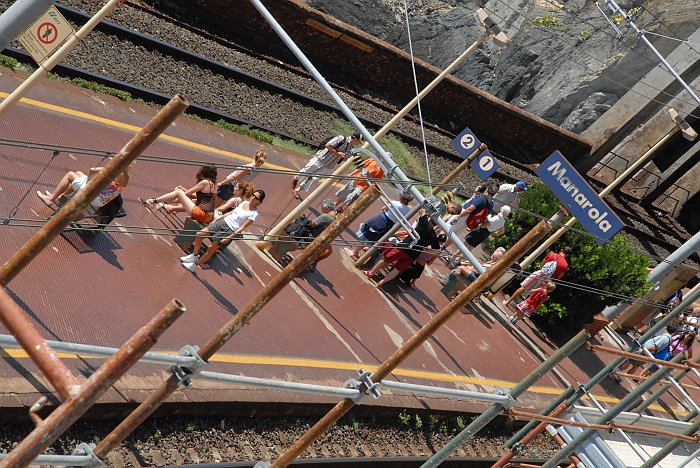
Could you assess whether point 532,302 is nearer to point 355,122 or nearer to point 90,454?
point 355,122

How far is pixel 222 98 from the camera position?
66.6 ft

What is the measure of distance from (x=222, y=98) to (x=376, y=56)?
6.51 metres

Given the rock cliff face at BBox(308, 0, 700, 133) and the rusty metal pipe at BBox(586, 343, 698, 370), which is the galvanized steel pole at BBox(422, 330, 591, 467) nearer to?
the rusty metal pipe at BBox(586, 343, 698, 370)

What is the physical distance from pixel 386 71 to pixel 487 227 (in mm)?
7716

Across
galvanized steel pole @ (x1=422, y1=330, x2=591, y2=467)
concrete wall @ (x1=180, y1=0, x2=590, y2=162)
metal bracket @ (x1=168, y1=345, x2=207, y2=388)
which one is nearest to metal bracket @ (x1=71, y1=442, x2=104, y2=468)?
metal bracket @ (x1=168, y1=345, x2=207, y2=388)

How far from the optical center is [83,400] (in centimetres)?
514

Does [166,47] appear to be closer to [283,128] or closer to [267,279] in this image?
[283,128]

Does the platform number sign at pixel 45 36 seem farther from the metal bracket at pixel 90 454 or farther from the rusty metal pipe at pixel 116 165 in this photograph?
the rusty metal pipe at pixel 116 165

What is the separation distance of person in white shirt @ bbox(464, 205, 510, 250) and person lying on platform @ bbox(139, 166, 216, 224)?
644 cm

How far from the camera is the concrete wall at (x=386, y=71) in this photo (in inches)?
907

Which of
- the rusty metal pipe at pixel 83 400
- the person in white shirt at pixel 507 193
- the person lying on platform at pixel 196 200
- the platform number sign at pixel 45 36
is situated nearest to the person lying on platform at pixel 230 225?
the person lying on platform at pixel 196 200

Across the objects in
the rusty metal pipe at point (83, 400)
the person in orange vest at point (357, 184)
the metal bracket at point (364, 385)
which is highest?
the person in orange vest at point (357, 184)

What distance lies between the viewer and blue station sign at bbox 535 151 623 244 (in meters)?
14.2

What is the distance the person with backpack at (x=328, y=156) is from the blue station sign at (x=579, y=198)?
14.9ft
